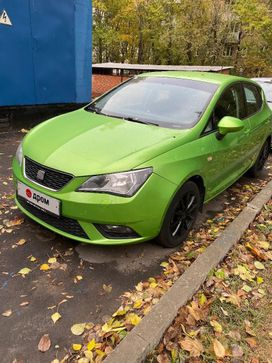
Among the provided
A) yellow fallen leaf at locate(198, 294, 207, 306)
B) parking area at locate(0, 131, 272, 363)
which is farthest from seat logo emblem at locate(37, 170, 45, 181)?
yellow fallen leaf at locate(198, 294, 207, 306)

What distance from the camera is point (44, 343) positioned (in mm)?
2227

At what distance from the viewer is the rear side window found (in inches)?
183

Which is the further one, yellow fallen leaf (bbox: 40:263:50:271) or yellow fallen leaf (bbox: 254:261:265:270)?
yellow fallen leaf (bbox: 254:261:265:270)

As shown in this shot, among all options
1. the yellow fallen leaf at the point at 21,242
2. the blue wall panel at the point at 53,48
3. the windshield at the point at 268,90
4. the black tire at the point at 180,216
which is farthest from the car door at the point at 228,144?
the blue wall panel at the point at 53,48

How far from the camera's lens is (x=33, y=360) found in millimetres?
2105

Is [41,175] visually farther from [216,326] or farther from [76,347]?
[216,326]

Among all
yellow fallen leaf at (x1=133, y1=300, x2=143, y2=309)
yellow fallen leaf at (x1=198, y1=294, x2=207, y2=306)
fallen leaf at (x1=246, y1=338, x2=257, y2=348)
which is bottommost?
fallen leaf at (x1=246, y1=338, x2=257, y2=348)

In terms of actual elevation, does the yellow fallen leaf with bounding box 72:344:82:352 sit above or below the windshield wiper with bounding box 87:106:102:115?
below

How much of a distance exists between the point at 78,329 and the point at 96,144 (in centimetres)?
154

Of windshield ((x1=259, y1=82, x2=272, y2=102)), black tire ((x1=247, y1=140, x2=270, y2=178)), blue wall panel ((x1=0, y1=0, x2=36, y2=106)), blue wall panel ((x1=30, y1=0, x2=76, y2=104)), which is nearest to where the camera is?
black tire ((x1=247, y1=140, x2=270, y2=178))

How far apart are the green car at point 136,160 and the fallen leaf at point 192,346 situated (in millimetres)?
934

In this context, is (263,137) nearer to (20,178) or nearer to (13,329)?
(20,178)

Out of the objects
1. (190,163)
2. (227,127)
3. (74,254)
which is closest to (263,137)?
(227,127)

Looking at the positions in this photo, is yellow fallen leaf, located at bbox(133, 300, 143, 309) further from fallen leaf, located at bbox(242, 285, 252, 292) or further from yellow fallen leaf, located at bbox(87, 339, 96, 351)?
fallen leaf, located at bbox(242, 285, 252, 292)
